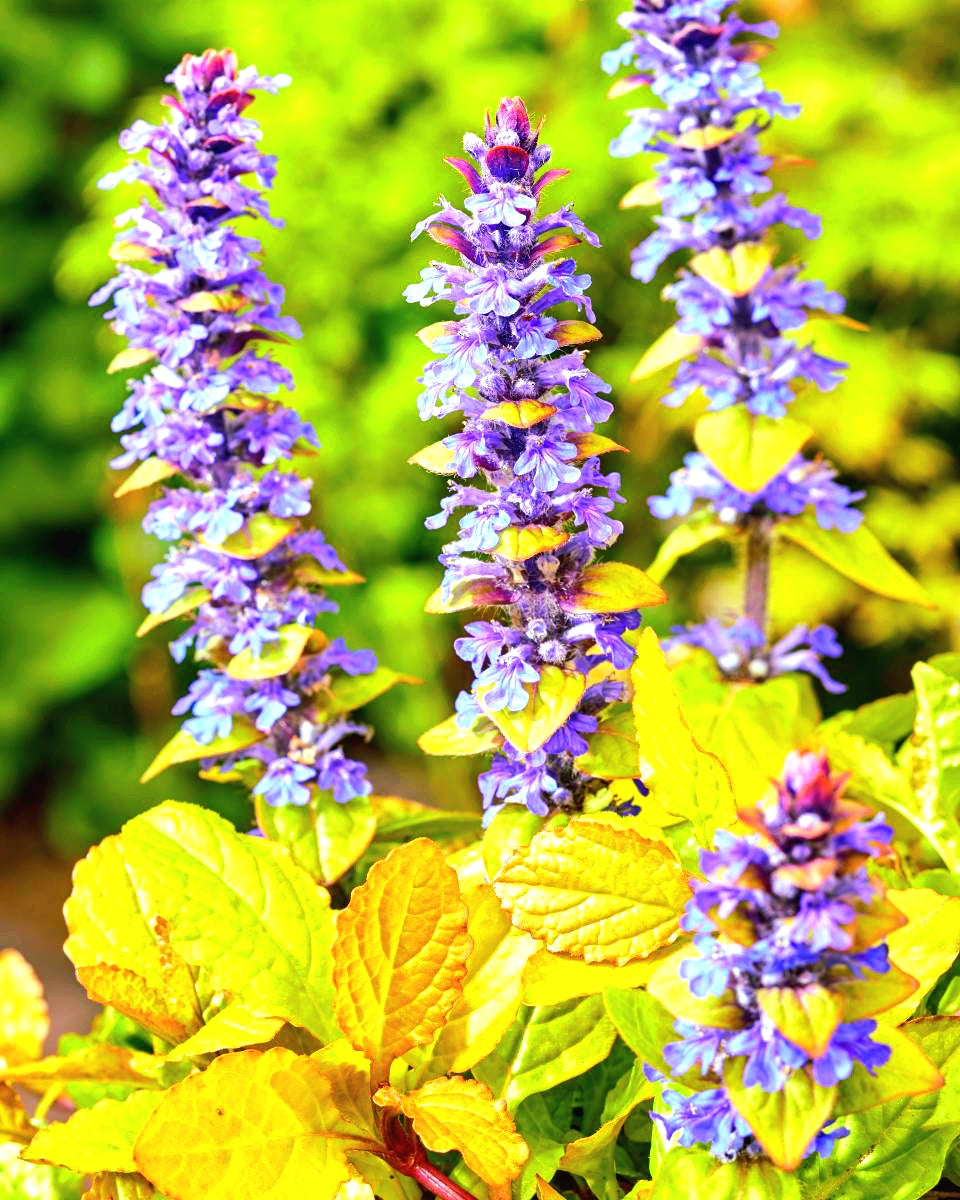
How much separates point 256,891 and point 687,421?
6.79 ft

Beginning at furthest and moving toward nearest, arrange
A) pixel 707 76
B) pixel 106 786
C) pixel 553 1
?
pixel 106 786
pixel 553 1
pixel 707 76

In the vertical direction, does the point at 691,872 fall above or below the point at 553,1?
below

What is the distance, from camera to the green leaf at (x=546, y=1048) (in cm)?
72

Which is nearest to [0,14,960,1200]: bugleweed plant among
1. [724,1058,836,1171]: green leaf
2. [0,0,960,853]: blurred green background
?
[724,1058,836,1171]: green leaf

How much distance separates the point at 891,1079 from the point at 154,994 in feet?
1.24

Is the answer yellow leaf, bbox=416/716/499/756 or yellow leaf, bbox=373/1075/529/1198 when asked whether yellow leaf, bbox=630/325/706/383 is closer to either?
yellow leaf, bbox=416/716/499/756

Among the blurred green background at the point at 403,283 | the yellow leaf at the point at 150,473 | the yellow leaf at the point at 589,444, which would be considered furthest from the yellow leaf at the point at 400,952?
the blurred green background at the point at 403,283

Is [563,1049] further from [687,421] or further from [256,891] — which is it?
[687,421]

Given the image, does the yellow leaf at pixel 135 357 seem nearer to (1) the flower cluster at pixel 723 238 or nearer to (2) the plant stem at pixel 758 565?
(1) the flower cluster at pixel 723 238

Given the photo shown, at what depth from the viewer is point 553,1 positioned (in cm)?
261

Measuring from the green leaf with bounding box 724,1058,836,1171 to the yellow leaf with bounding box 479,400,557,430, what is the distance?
0.31m

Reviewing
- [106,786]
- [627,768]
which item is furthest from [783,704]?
[106,786]

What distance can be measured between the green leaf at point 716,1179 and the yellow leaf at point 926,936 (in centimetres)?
11

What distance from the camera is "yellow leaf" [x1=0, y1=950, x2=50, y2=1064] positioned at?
2.80 ft
